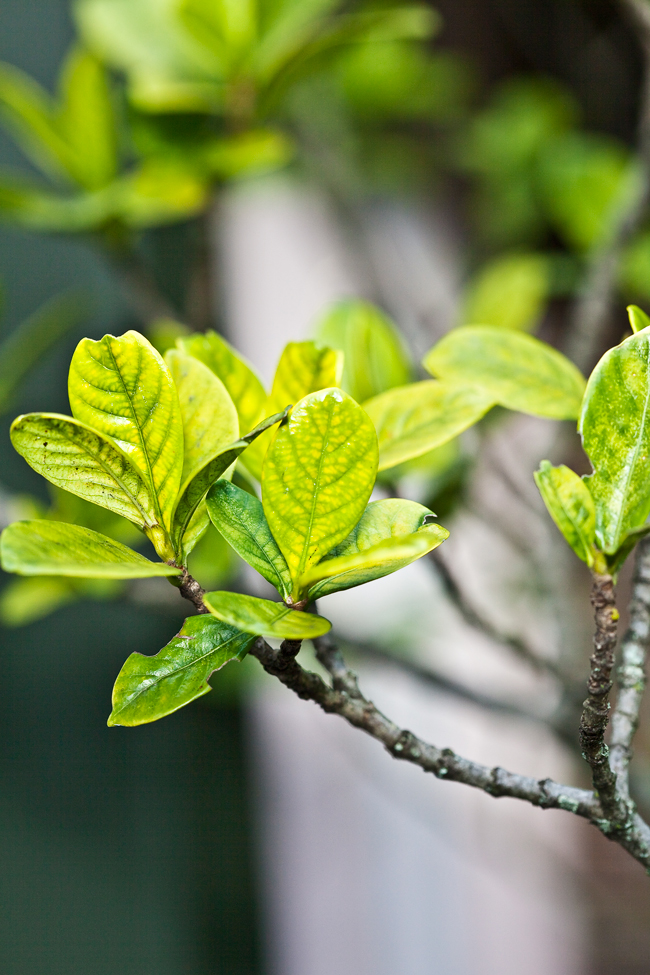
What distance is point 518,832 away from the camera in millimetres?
1284

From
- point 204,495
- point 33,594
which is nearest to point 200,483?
point 204,495

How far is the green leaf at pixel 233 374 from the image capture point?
0.28 meters

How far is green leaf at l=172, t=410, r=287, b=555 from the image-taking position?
0.66ft

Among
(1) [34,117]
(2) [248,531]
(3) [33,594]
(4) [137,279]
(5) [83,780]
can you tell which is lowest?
(5) [83,780]

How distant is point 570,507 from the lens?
0.67 feet

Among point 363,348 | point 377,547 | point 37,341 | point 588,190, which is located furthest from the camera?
point 588,190

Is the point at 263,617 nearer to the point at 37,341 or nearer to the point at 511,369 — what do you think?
the point at 511,369

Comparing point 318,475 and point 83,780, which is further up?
point 318,475

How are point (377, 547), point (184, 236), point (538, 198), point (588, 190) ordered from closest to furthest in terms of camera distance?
point (377, 547) → point (588, 190) → point (184, 236) → point (538, 198)

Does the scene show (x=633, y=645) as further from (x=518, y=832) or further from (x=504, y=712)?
(x=518, y=832)

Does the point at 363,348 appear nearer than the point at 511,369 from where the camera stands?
No

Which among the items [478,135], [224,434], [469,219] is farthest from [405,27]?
[469,219]

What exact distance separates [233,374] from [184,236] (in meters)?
0.77

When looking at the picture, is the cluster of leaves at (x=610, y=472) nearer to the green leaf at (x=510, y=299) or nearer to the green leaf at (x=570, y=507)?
the green leaf at (x=570, y=507)
